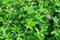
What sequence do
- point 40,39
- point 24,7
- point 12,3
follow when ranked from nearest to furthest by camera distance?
1. point 40,39
2. point 24,7
3. point 12,3

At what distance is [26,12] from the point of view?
91.5 inches

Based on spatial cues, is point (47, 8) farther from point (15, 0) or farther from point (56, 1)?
point (15, 0)

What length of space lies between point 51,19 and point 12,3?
0.55 metres

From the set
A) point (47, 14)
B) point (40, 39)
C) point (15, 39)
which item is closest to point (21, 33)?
point (15, 39)

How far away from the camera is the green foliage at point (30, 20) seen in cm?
217

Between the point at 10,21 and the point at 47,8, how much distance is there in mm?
502

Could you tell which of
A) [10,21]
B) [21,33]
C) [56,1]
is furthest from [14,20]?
[56,1]

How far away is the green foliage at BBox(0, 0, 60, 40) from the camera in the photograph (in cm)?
217

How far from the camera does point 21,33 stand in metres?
2.18

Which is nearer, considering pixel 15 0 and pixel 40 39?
pixel 40 39

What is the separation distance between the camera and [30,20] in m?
2.21

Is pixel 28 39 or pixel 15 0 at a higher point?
pixel 15 0

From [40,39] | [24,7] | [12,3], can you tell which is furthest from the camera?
[12,3]

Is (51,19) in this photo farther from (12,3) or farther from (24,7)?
(12,3)
